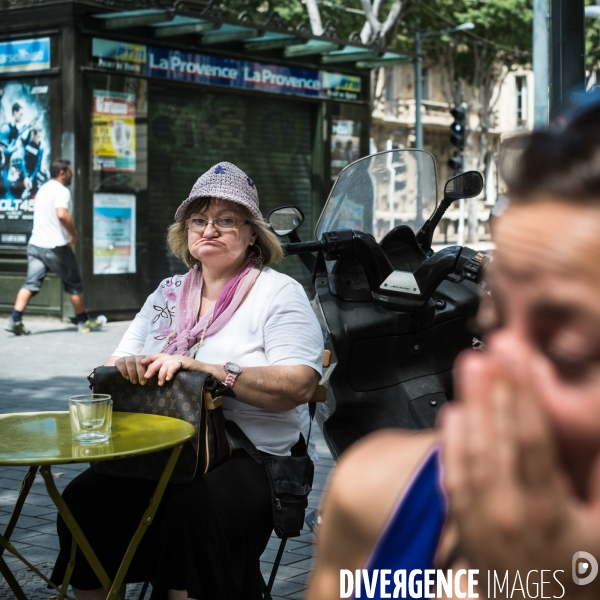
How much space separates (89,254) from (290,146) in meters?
4.49

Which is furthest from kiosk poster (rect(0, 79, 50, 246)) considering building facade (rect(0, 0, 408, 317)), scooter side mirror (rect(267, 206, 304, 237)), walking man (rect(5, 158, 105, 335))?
scooter side mirror (rect(267, 206, 304, 237))

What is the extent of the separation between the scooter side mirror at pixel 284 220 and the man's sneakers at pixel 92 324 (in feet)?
28.8

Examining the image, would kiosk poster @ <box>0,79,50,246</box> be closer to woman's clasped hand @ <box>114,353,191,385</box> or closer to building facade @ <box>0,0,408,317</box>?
building facade @ <box>0,0,408,317</box>

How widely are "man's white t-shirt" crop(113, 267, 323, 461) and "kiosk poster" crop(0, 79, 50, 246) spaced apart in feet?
34.8

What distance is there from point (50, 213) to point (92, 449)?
9.45 meters

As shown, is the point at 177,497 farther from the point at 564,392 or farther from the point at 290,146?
the point at 290,146

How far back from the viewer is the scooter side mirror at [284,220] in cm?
392

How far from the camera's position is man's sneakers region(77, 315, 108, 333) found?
12430 mm

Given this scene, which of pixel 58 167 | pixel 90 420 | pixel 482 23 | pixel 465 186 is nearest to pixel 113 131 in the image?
pixel 58 167

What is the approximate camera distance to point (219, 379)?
317 centimetres

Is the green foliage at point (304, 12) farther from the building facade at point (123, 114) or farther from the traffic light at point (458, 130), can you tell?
the building facade at point (123, 114)

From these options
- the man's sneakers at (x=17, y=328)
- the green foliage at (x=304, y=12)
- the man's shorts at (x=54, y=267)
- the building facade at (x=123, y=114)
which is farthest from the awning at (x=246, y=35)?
the green foliage at (x=304, y=12)

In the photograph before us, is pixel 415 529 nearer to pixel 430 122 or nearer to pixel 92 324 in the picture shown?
pixel 92 324

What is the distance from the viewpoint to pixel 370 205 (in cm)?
439
